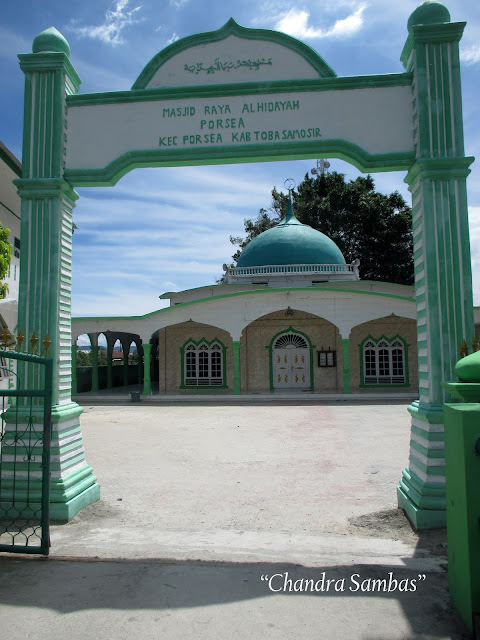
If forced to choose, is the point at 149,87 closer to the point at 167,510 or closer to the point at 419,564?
the point at 167,510

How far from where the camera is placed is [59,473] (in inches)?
192

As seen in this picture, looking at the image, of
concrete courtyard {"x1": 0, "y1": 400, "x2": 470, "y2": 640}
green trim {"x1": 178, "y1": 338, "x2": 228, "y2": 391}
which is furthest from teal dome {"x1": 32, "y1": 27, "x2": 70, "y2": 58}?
green trim {"x1": 178, "y1": 338, "x2": 228, "y2": 391}

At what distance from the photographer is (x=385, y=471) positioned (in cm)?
710

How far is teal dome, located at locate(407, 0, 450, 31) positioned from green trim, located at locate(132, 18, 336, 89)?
98 cm

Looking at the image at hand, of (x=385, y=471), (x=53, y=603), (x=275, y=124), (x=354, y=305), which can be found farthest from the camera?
(x=354, y=305)

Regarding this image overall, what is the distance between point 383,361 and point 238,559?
1625cm

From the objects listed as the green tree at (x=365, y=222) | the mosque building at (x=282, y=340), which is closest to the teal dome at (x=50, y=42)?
the mosque building at (x=282, y=340)

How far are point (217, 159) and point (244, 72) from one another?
1020mm

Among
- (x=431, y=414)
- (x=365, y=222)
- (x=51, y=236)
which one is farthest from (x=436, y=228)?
(x=365, y=222)

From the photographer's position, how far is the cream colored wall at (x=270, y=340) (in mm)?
19172

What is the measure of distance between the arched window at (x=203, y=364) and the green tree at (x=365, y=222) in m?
15.6

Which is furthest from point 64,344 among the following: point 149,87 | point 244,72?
point 244,72

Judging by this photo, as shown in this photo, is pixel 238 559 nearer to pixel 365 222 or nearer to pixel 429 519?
pixel 429 519

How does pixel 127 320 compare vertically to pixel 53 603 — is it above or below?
above
